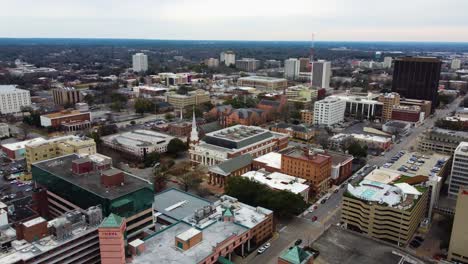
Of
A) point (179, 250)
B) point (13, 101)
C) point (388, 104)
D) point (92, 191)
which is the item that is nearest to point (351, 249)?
point (179, 250)

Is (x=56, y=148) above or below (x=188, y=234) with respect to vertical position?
below

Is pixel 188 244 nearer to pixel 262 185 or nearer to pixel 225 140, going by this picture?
pixel 262 185

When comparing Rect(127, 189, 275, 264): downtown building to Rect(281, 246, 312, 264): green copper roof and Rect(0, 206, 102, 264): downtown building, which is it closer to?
Rect(0, 206, 102, 264): downtown building

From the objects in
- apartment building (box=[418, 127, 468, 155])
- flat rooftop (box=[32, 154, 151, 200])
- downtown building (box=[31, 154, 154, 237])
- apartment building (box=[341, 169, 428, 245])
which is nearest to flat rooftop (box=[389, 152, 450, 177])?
apartment building (box=[341, 169, 428, 245])

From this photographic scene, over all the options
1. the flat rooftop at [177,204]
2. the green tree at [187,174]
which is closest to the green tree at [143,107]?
the green tree at [187,174]

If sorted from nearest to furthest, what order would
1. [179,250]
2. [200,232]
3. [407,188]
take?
[179,250] → [200,232] → [407,188]

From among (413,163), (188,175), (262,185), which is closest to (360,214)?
(262,185)

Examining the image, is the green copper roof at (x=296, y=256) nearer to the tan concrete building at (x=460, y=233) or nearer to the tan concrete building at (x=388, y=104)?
the tan concrete building at (x=460, y=233)

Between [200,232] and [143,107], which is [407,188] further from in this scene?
[143,107]
